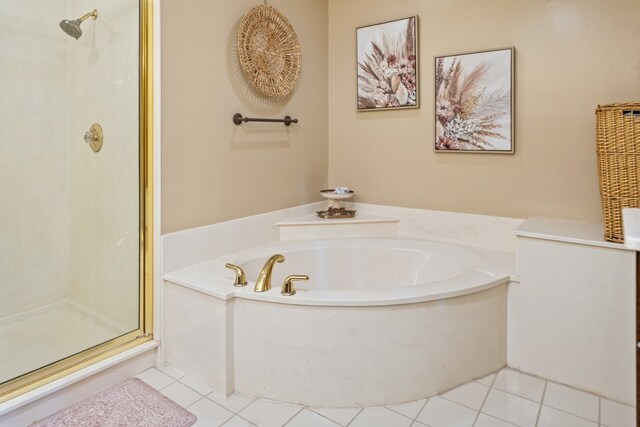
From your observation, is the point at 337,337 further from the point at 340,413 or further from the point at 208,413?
the point at 208,413

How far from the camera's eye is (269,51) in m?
2.49

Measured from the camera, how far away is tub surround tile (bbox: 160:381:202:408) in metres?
1.75

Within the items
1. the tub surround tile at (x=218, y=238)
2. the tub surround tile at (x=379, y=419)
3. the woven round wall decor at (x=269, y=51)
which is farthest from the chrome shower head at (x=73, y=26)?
the tub surround tile at (x=379, y=419)

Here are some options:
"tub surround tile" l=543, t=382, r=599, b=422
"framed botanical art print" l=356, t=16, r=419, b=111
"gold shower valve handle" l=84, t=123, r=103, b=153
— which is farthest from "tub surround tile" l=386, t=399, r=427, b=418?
"gold shower valve handle" l=84, t=123, r=103, b=153

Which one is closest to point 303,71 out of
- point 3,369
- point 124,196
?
point 124,196

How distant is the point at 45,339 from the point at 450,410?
1.90 m

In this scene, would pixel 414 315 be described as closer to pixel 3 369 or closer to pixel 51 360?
pixel 51 360

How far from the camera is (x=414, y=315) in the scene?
1716mm

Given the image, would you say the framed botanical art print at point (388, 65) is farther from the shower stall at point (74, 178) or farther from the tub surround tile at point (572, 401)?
the tub surround tile at point (572, 401)

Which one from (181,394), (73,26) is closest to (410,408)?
(181,394)

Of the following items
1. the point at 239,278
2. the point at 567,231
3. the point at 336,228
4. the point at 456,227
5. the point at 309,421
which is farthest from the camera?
the point at 336,228

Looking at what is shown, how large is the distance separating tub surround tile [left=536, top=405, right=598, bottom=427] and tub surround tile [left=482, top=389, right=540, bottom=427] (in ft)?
0.08

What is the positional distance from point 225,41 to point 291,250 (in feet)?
3.99

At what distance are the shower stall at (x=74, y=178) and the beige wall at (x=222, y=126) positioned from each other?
0.38 feet
